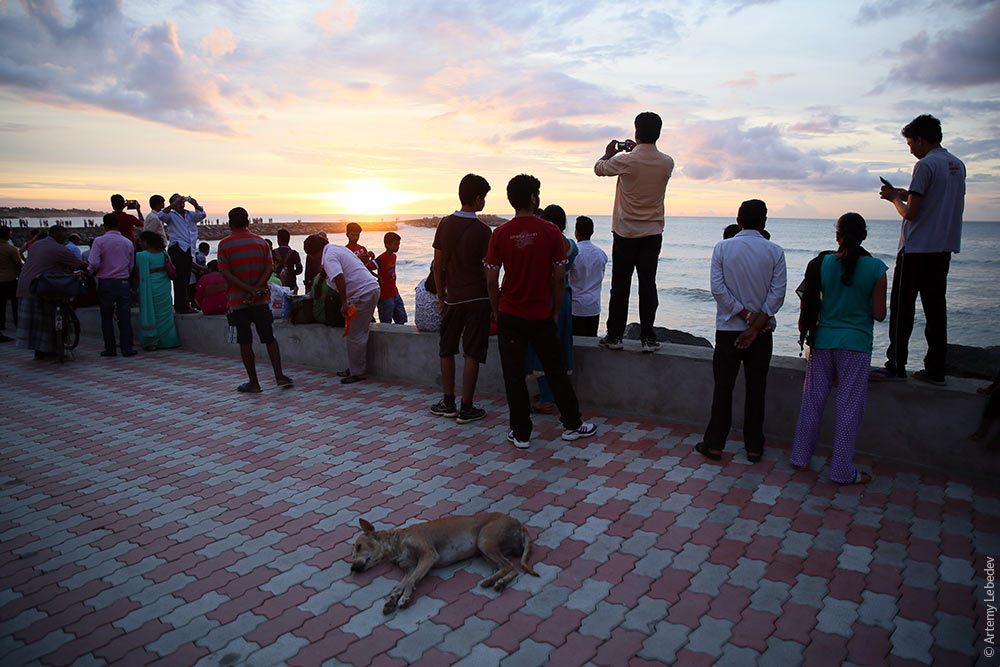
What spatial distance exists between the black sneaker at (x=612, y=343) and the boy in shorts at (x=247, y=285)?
149 inches

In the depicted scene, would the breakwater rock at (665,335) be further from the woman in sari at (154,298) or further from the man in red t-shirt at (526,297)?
the woman in sari at (154,298)

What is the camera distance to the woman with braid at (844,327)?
4.15m

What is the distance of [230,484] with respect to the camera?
462cm

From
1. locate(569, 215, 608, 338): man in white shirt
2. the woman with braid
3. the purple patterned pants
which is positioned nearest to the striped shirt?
locate(569, 215, 608, 338): man in white shirt

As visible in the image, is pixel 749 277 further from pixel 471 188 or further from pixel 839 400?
pixel 471 188

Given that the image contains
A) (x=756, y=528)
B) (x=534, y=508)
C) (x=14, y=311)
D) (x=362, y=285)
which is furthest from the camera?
(x=14, y=311)

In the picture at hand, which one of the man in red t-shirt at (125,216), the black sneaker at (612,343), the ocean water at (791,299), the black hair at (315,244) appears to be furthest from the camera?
the ocean water at (791,299)

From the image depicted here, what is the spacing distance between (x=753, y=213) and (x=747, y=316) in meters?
0.76

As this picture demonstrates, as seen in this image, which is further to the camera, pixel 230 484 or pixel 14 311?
pixel 14 311

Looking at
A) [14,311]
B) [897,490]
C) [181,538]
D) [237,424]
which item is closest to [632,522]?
[897,490]

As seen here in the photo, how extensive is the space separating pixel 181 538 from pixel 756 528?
358 centimetres

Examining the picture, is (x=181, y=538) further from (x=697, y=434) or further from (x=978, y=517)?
(x=978, y=517)

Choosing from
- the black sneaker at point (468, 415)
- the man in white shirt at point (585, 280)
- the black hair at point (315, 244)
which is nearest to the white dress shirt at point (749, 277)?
the man in white shirt at point (585, 280)

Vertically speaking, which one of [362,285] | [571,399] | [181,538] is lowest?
[181,538]
